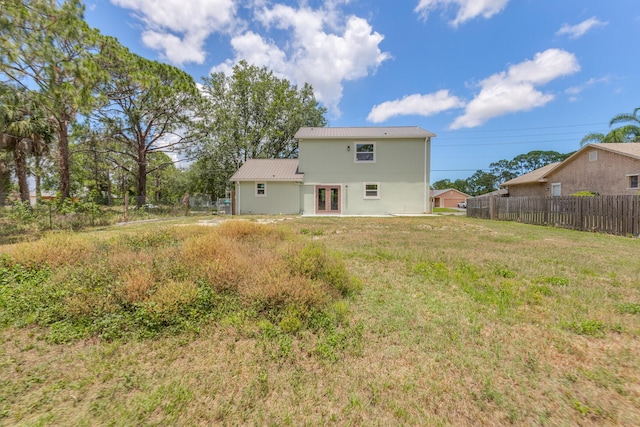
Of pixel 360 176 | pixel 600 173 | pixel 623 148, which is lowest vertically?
pixel 600 173

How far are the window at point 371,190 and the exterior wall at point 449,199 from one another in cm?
4180

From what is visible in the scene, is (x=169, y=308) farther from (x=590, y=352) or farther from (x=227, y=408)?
(x=590, y=352)

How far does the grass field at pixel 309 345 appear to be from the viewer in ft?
5.79

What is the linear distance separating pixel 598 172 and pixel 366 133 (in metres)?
14.6

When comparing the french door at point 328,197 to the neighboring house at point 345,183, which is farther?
the french door at point 328,197

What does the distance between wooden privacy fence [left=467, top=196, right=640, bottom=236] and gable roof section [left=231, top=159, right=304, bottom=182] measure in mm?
12022

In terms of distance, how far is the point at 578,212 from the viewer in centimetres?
1021

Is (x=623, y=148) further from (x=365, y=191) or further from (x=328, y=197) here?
(x=328, y=197)

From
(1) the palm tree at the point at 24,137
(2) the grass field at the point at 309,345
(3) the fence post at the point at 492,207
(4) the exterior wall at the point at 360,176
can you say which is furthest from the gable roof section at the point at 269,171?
(2) the grass field at the point at 309,345

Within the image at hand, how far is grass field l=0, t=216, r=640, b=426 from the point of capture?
176cm

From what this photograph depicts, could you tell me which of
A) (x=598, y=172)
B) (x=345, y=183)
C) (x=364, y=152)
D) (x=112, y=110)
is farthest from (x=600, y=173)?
(x=112, y=110)

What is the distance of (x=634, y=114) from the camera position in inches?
788

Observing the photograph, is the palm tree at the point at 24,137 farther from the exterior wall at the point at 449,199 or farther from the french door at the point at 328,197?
the exterior wall at the point at 449,199

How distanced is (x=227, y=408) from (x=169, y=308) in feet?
4.58
